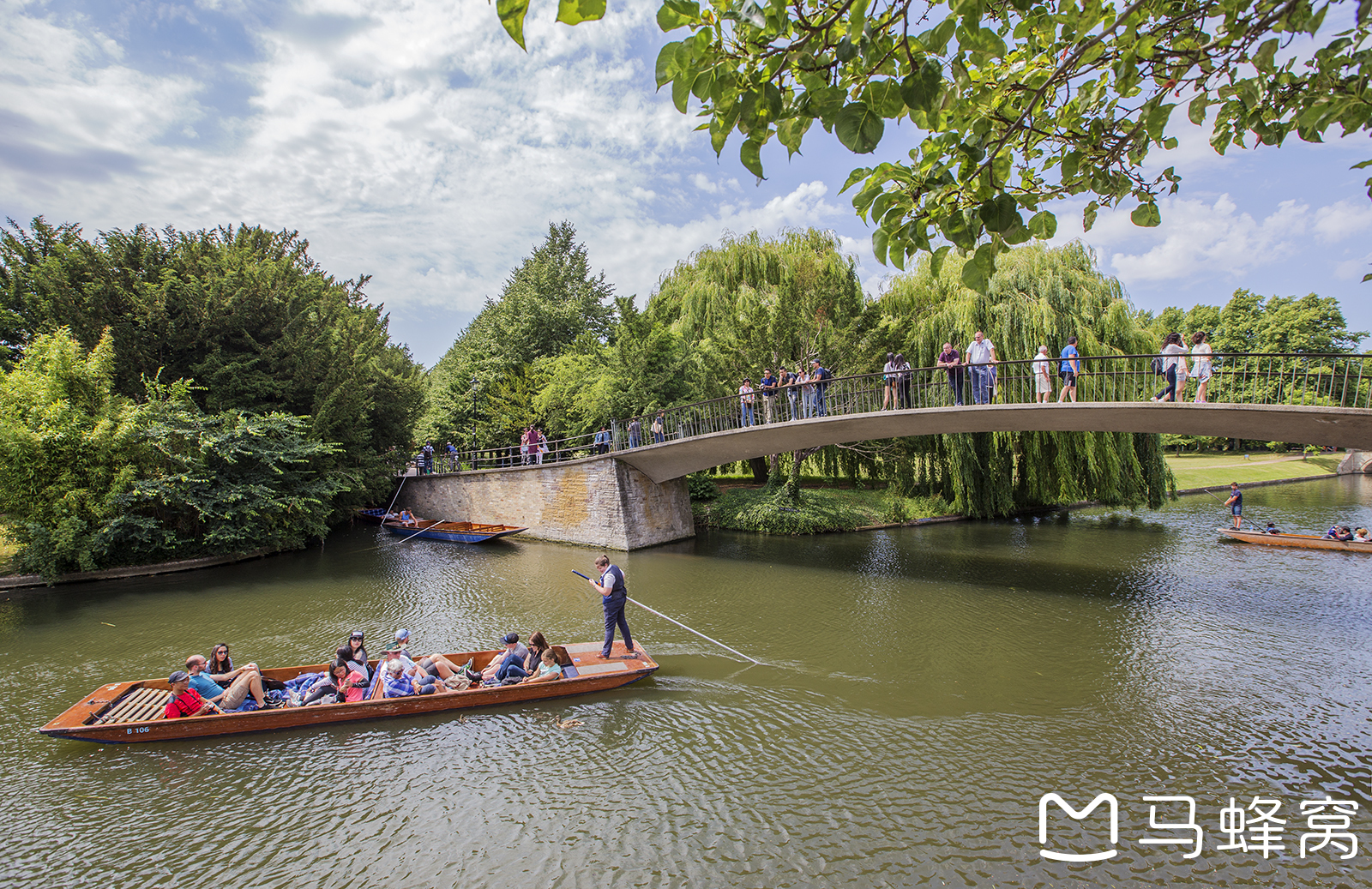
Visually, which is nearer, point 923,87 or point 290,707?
point 923,87

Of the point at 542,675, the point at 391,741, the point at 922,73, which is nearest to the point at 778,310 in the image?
the point at 542,675

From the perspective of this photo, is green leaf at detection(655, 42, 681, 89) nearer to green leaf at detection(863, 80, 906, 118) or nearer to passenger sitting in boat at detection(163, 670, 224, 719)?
green leaf at detection(863, 80, 906, 118)

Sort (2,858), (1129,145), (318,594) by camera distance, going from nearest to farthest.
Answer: (1129,145) → (2,858) → (318,594)

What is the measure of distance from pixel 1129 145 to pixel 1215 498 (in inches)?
996

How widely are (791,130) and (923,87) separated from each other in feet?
1.60

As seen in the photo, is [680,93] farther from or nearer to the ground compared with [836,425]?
farther from the ground

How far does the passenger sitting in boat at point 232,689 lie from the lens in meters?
6.69

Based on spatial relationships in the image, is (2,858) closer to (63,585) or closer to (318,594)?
(318,594)

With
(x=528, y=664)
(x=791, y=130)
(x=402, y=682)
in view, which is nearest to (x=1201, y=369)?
(x=791, y=130)

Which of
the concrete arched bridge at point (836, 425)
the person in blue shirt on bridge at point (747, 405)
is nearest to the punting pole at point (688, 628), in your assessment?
the concrete arched bridge at point (836, 425)

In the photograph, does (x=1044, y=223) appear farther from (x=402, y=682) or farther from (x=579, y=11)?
(x=402, y=682)

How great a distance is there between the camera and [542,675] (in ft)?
24.2

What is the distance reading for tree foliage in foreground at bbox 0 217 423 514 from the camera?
607 inches

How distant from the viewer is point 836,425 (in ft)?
44.5
